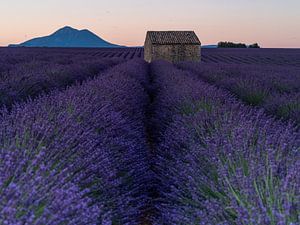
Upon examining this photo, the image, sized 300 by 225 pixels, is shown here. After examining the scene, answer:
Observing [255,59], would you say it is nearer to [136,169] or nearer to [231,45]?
[136,169]

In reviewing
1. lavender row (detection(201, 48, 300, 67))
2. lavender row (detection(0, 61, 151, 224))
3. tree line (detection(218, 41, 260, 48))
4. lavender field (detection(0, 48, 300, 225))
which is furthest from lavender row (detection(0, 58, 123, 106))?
tree line (detection(218, 41, 260, 48))

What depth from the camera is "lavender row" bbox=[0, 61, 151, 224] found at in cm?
175

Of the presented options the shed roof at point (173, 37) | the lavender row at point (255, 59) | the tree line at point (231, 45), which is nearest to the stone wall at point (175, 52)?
the shed roof at point (173, 37)

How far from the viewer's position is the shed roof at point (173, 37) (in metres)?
24.4

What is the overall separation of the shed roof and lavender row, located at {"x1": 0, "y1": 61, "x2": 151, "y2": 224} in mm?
20074

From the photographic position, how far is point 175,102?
16.8 feet

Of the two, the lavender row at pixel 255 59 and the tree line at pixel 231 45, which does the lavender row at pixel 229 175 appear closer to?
the lavender row at pixel 255 59

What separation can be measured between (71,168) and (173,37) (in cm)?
2385

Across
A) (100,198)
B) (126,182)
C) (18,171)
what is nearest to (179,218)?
(100,198)

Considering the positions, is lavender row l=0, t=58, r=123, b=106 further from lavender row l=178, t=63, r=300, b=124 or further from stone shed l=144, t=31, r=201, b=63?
stone shed l=144, t=31, r=201, b=63

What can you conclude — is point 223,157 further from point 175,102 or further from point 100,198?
point 175,102

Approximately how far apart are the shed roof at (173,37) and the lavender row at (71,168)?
20074mm

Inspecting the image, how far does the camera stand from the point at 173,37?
25562mm

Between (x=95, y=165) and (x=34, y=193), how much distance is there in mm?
788
